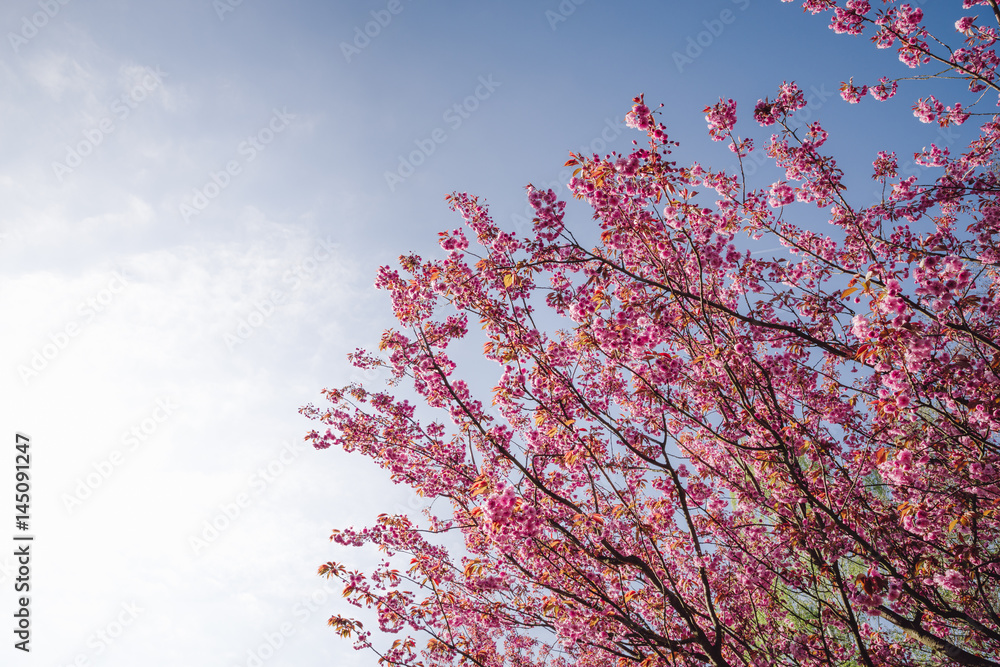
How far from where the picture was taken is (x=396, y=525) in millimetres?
6445

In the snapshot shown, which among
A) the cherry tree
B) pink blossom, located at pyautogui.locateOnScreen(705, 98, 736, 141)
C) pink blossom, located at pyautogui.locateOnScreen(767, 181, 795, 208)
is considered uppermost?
pink blossom, located at pyautogui.locateOnScreen(767, 181, 795, 208)

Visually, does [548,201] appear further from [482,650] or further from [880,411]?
[482,650]

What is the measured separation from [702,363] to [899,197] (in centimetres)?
432

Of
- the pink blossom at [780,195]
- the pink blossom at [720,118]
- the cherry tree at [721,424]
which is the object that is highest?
the pink blossom at [780,195]

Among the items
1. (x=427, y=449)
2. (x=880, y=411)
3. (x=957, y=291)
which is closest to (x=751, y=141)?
(x=957, y=291)

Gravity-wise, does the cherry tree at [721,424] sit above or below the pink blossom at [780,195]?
below

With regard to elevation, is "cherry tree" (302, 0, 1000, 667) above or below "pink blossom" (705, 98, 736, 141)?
below

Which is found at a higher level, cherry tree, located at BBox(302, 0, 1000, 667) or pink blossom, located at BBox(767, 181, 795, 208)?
pink blossom, located at BBox(767, 181, 795, 208)

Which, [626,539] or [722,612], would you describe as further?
[722,612]

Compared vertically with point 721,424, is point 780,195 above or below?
above

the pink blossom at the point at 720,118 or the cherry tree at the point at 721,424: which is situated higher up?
the pink blossom at the point at 720,118

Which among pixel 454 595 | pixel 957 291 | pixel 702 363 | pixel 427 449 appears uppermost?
pixel 957 291

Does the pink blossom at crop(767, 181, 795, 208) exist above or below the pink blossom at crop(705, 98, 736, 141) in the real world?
above

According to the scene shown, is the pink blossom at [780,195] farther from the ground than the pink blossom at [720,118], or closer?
farther from the ground
